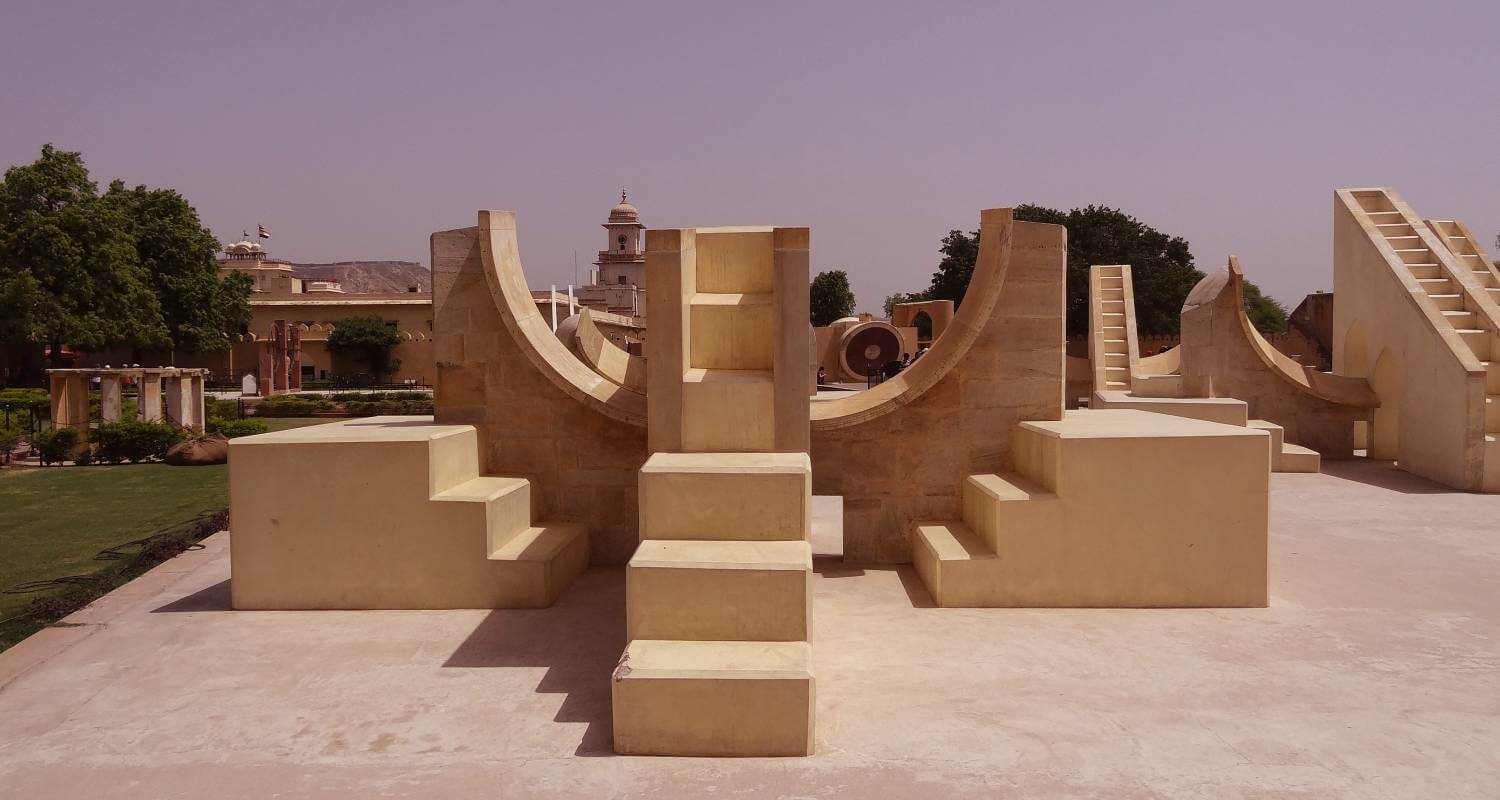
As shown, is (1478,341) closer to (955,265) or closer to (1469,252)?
(1469,252)

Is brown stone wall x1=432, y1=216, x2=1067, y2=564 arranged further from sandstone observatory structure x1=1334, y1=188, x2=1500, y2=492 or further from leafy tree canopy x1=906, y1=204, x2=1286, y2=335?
leafy tree canopy x1=906, y1=204, x2=1286, y2=335

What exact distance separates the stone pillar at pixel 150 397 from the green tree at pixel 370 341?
26781 millimetres

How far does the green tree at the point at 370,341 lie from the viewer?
1693 inches

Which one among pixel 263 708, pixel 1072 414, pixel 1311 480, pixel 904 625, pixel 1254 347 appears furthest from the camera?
pixel 1254 347

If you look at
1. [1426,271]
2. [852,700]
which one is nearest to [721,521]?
[852,700]

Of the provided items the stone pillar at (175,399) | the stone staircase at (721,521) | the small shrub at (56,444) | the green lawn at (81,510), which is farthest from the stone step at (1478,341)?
the stone pillar at (175,399)

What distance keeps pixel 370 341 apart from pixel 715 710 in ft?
140

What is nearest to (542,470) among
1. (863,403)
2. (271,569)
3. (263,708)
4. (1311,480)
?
(271,569)

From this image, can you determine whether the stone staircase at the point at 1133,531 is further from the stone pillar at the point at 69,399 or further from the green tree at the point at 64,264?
the green tree at the point at 64,264

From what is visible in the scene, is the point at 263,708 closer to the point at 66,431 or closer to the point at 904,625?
the point at 904,625

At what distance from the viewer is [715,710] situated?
3.81 meters

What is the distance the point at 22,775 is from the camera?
3.71 metres

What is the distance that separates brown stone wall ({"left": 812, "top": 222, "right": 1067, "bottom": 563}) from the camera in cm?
678

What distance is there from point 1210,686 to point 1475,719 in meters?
1.00
